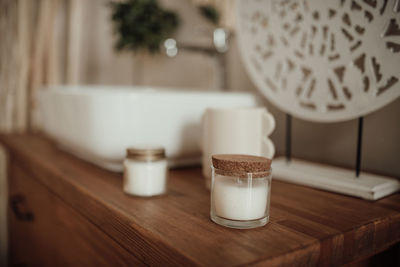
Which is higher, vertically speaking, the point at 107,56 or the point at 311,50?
the point at 107,56

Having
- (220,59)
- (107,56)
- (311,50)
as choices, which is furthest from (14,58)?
(311,50)

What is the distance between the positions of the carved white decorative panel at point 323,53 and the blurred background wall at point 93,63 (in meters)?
0.11

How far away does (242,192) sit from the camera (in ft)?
1.19

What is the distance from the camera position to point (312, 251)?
32 cm

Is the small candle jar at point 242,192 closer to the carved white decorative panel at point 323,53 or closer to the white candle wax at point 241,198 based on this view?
the white candle wax at point 241,198

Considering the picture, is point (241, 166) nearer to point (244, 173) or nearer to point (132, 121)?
point (244, 173)

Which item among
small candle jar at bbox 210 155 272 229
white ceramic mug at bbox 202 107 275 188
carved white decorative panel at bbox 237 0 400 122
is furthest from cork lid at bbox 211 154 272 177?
carved white decorative panel at bbox 237 0 400 122

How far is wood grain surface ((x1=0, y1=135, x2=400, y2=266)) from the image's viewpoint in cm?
31

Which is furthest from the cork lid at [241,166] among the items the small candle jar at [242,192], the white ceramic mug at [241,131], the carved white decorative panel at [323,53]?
the carved white decorative panel at [323,53]

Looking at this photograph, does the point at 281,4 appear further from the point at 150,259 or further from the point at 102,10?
the point at 102,10

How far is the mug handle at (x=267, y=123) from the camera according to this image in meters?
0.49

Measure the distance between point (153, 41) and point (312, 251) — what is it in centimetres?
114

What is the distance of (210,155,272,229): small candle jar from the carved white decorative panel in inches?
9.7

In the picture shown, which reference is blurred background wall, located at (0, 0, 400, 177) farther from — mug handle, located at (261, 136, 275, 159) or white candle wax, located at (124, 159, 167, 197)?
white candle wax, located at (124, 159, 167, 197)
